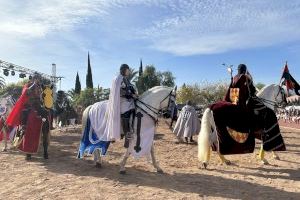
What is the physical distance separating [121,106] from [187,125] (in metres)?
7.22

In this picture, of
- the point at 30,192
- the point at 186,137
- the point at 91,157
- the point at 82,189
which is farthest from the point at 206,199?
the point at 186,137

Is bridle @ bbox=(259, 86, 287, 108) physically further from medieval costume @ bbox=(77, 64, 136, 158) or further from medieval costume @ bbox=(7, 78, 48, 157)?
medieval costume @ bbox=(7, 78, 48, 157)

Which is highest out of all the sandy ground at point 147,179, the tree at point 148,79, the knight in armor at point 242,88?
the tree at point 148,79

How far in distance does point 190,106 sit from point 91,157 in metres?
6.44

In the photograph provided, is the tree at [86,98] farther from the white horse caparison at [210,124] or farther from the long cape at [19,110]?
the white horse caparison at [210,124]

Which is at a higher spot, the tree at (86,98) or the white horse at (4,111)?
the tree at (86,98)

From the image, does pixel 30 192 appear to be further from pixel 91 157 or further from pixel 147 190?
pixel 91 157

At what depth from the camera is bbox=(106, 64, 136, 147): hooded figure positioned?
8031 mm

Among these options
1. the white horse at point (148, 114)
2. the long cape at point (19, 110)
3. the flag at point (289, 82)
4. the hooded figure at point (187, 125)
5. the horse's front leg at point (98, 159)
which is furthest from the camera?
the hooded figure at point (187, 125)

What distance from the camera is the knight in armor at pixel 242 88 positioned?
360 inches

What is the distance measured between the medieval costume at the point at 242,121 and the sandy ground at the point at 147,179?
0.58 metres

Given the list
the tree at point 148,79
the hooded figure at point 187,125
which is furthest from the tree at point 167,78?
the hooded figure at point 187,125

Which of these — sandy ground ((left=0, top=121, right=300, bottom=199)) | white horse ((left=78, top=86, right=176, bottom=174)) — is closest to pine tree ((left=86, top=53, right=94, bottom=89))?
sandy ground ((left=0, top=121, right=300, bottom=199))

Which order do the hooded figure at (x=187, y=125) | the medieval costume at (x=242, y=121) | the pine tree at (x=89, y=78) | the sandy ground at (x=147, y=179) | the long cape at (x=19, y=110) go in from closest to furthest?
the sandy ground at (x=147, y=179), the medieval costume at (x=242, y=121), the long cape at (x=19, y=110), the hooded figure at (x=187, y=125), the pine tree at (x=89, y=78)
